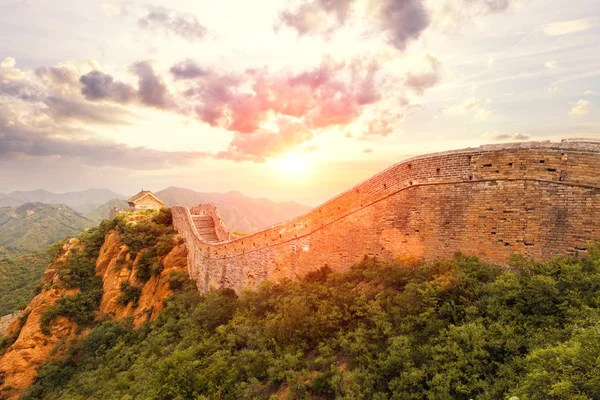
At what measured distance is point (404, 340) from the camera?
601 cm

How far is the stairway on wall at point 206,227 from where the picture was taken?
66.8 feet

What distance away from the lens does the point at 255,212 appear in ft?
542

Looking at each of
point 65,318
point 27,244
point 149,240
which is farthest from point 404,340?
point 27,244

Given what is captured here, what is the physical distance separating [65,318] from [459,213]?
78.0 ft

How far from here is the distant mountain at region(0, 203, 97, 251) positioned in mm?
98000

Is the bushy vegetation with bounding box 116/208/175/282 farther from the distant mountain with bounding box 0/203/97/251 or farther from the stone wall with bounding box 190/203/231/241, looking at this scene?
the distant mountain with bounding box 0/203/97/251

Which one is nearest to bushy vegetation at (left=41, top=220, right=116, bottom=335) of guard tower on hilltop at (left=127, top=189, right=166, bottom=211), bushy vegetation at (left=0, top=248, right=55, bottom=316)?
guard tower on hilltop at (left=127, top=189, right=166, bottom=211)

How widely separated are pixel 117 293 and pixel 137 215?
783 centimetres

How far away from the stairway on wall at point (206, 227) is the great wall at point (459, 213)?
8422mm

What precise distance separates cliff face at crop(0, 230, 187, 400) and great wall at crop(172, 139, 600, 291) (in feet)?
28.6

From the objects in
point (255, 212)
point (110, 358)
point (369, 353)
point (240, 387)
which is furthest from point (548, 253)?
point (255, 212)

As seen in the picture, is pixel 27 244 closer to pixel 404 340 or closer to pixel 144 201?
pixel 144 201

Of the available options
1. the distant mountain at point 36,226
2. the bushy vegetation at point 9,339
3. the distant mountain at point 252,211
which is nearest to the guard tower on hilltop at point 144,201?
the bushy vegetation at point 9,339

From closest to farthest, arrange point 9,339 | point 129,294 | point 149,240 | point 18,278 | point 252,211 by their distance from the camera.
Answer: point 129,294
point 9,339
point 149,240
point 18,278
point 252,211
